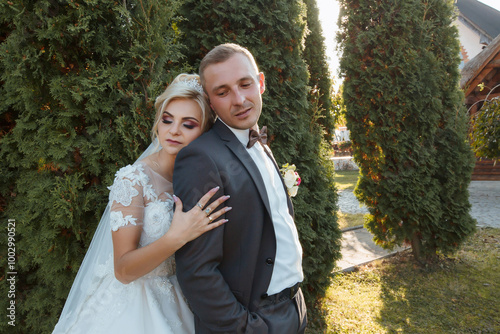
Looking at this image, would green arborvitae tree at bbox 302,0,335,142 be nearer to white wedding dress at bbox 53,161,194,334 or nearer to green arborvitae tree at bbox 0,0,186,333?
green arborvitae tree at bbox 0,0,186,333

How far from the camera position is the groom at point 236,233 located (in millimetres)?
1582

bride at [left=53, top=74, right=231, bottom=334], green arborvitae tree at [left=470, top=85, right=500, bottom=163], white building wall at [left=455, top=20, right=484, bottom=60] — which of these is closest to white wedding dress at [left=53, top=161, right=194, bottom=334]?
bride at [left=53, top=74, right=231, bottom=334]

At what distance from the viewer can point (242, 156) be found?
1840mm

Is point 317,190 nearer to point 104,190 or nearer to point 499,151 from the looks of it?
point 104,190

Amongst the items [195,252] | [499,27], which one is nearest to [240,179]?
[195,252]

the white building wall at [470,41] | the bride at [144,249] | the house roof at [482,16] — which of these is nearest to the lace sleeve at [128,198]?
the bride at [144,249]

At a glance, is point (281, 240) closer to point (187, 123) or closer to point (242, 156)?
point (242, 156)

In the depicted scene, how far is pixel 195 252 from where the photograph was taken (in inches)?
63.4

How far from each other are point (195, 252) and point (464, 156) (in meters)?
6.21

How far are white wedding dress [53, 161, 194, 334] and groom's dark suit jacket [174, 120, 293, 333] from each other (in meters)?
0.30

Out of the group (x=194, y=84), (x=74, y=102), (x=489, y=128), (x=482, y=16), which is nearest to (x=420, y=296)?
(x=489, y=128)

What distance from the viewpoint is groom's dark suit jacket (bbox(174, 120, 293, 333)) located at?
156cm

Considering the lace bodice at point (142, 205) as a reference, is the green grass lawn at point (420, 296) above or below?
below

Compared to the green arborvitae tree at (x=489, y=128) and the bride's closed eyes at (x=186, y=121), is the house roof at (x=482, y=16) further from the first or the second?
the bride's closed eyes at (x=186, y=121)
